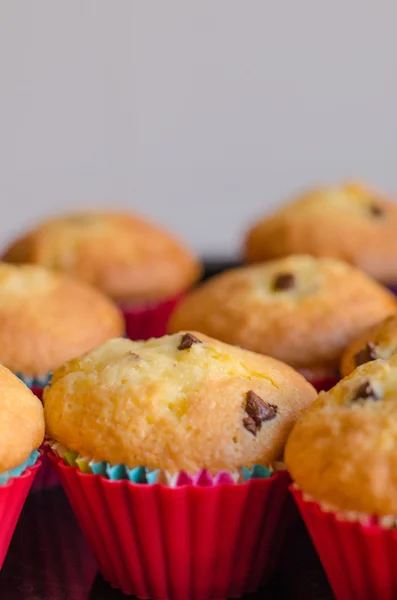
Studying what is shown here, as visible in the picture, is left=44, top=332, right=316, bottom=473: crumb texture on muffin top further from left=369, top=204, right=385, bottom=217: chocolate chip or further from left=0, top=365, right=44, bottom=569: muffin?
left=369, top=204, right=385, bottom=217: chocolate chip

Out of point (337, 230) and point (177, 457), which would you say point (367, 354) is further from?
point (337, 230)

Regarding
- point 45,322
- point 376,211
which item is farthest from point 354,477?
point 376,211

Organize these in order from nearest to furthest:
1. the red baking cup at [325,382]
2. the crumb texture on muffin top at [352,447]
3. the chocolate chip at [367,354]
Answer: the crumb texture on muffin top at [352,447] → the chocolate chip at [367,354] → the red baking cup at [325,382]

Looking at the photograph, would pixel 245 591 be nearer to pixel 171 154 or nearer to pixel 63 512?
pixel 63 512

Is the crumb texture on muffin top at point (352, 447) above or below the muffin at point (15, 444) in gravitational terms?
above

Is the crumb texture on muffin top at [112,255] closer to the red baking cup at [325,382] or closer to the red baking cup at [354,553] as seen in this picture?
the red baking cup at [325,382]

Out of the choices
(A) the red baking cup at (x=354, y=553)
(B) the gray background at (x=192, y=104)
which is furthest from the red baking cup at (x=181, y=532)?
(B) the gray background at (x=192, y=104)

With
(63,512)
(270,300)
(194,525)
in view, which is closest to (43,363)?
(63,512)

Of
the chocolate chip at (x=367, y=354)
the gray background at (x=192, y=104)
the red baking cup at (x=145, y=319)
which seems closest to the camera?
the chocolate chip at (x=367, y=354)
